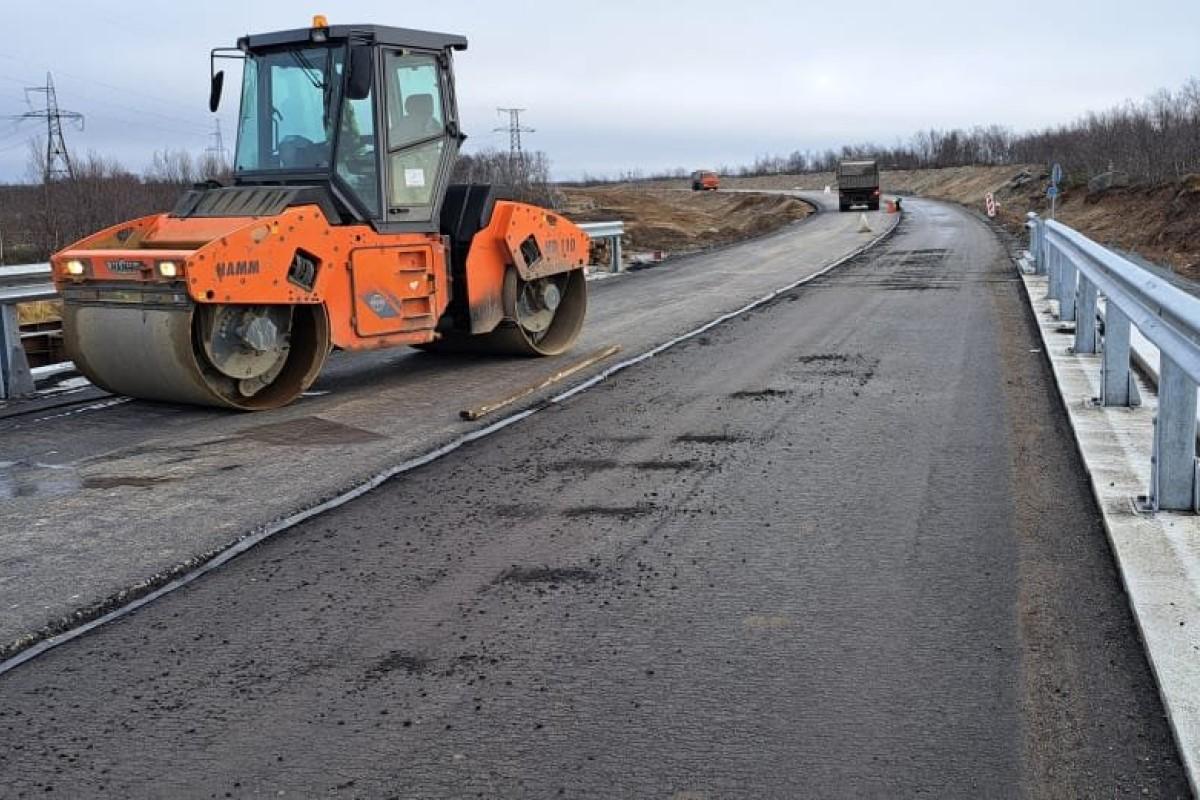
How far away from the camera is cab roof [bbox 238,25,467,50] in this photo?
936cm

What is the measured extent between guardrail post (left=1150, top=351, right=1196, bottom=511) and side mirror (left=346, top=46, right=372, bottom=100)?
6203mm

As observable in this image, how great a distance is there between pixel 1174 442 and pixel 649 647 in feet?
9.05

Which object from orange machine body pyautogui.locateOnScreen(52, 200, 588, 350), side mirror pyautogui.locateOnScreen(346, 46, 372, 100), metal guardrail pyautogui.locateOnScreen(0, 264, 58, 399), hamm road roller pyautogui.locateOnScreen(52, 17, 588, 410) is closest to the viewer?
orange machine body pyautogui.locateOnScreen(52, 200, 588, 350)

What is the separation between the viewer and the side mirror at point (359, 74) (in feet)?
29.6

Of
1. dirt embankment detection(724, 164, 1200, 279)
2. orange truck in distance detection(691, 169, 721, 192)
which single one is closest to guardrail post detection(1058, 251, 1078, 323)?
dirt embankment detection(724, 164, 1200, 279)

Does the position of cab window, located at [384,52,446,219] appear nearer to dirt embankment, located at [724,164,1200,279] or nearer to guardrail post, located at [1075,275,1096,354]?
guardrail post, located at [1075,275,1096,354]

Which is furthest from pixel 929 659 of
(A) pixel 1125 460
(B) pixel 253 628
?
(A) pixel 1125 460

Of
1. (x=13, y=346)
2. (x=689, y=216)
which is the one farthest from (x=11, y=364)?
(x=689, y=216)

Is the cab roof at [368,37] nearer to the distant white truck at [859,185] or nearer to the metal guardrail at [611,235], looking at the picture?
the metal guardrail at [611,235]

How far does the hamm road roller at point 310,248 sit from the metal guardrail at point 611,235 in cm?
1004

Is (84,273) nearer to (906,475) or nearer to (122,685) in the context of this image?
(122,685)

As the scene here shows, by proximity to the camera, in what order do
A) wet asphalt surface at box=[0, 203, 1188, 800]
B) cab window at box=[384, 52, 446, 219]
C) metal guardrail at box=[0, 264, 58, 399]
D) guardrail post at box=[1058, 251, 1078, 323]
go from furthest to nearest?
1. guardrail post at box=[1058, 251, 1078, 323]
2. cab window at box=[384, 52, 446, 219]
3. metal guardrail at box=[0, 264, 58, 399]
4. wet asphalt surface at box=[0, 203, 1188, 800]

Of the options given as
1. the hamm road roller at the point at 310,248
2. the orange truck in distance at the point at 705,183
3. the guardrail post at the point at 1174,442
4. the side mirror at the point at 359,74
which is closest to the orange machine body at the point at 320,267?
the hamm road roller at the point at 310,248

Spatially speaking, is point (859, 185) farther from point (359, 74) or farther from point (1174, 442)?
point (1174, 442)
